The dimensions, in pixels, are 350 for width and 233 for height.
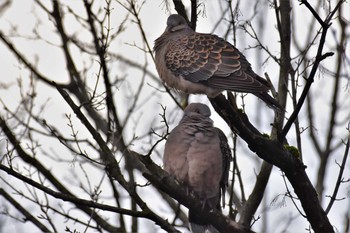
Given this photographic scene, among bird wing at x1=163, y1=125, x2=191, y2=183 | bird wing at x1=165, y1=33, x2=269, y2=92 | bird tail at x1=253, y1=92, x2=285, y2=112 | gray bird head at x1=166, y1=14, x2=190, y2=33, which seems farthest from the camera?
gray bird head at x1=166, y1=14, x2=190, y2=33

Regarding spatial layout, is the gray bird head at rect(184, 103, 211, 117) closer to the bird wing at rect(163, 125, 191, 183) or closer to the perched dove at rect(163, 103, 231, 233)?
the perched dove at rect(163, 103, 231, 233)

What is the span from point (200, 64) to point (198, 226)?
1.40m

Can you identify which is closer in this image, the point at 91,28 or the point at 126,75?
the point at 91,28

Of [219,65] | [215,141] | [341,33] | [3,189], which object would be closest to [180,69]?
[219,65]

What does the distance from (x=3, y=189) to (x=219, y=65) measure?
7.31 ft

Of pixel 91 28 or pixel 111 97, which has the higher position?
pixel 91 28

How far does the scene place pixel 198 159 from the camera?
220 inches

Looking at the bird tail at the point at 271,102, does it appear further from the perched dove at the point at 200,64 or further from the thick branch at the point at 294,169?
the thick branch at the point at 294,169

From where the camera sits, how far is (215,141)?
18.7 ft

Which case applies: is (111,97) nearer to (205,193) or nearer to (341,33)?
(205,193)

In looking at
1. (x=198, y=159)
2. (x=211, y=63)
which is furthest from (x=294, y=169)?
(x=211, y=63)

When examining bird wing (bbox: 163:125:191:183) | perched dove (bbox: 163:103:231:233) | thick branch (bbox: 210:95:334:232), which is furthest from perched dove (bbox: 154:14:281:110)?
thick branch (bbox: 210:95:334:232)

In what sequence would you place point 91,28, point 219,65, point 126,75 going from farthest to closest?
point 126,75, point 91,28, point 219,65

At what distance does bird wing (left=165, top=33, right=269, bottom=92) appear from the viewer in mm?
5684
